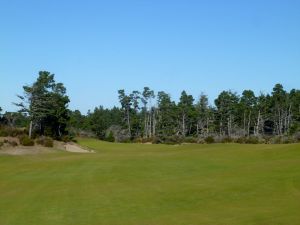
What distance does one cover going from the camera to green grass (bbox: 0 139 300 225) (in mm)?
17812

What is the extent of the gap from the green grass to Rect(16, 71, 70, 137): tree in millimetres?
44998

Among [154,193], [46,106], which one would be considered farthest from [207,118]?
[154,193]

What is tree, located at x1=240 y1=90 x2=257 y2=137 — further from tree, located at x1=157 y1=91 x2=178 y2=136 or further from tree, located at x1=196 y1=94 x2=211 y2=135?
tree, located at x1=157 y1=91 x2=178 y2=136

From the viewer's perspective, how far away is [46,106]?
8631cm

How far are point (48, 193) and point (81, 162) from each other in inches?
663

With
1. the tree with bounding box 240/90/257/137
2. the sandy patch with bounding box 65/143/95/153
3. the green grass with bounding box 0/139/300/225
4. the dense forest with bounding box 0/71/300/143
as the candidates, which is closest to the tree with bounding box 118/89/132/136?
the dense forest with bounding box 0/71/300/143

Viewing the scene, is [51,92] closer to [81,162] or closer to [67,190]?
[81,162]

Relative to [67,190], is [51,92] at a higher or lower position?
higher

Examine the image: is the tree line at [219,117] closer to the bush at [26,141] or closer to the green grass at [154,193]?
the bush at [26,141]

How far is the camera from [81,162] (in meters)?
42.2

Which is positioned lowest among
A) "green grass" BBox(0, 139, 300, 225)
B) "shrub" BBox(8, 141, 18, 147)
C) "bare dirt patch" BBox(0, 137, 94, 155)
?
"green grass" BBox(0, 139, 300, 225)

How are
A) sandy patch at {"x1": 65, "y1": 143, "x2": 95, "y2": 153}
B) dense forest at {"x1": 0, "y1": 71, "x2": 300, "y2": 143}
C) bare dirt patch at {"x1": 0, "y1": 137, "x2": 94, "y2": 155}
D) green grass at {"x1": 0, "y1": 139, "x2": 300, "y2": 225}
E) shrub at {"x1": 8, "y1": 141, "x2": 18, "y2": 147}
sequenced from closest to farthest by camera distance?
green grass at {"x1": 0, "y1": 139, "x2": 300, "y2": 225}, bare dirt patch at {"x1": 0, "y1": 137, "x2": 94, "y2": 155}, shrub at {"x1": 8, "y1": 141, "x2": 18, "y2": 147}, sandy patch at {"x1": 65, "y1": 143, "x2": 95, "y2": 153}, dense forest at {"x1": 0, "y1": 71, "x2": 300, "y2": 143}

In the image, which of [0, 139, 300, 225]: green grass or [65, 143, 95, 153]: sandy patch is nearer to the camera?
[0, 139, 300, 225]: green grass

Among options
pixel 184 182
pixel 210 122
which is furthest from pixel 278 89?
pixel 184 182
